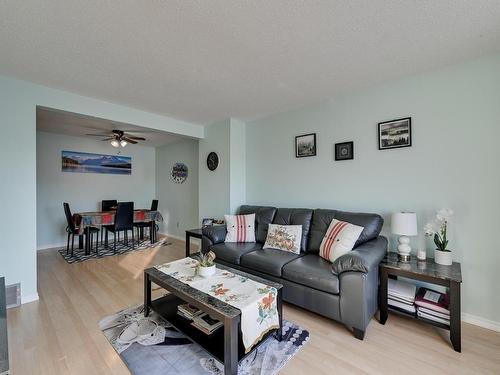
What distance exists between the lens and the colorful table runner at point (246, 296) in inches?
56.5

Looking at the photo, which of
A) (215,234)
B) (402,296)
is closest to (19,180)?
(215,234)

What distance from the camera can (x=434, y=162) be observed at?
222 centimetres

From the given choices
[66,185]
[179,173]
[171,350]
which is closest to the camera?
[171,350]

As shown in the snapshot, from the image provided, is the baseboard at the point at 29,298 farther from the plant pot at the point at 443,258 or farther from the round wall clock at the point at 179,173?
the plant pot at the point at 443,258

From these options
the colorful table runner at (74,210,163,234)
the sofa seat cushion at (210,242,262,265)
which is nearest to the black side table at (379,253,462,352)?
the sofa seat cushion at (210,242,262,265)

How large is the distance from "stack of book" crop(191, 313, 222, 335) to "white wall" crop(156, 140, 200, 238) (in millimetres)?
3150

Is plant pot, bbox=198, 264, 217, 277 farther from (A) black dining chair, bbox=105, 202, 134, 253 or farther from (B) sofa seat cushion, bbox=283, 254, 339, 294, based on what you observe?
(A) black dining chair, bbox=105, 202, 134, 253

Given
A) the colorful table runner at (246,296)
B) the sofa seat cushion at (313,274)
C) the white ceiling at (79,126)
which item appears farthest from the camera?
the white ceiling at (79,126)

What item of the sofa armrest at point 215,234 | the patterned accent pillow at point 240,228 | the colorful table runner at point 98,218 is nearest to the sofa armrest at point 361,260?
the patterned accent pillow at point 240,228

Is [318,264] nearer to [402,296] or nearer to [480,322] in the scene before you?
[402,296]

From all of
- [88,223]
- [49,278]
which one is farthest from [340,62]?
[88,223]

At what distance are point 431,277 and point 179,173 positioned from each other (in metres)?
4.78

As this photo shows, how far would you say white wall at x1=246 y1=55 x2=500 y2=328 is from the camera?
197 cm

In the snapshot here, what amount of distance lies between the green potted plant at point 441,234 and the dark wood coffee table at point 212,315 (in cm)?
145
